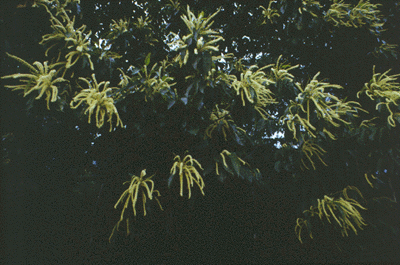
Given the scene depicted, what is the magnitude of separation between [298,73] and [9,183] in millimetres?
2942

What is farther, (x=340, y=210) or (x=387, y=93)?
(x=387, y=93)

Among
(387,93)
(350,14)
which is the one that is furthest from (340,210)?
(350,14)

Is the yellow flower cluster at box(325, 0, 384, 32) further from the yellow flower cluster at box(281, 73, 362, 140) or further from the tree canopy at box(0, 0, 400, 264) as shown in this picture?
the yellow flower cluster at box(281, 73, 362, 140)

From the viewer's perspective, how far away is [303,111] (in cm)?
163

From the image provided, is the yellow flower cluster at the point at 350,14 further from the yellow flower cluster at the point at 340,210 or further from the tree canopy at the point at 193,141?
the yellow flower cluster at the point at 340,210

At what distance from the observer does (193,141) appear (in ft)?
5.63

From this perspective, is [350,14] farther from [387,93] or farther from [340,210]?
[340,210]

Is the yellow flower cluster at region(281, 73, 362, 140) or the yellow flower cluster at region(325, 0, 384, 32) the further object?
the yellow flower cluster at region(325, 0, 384, 32)

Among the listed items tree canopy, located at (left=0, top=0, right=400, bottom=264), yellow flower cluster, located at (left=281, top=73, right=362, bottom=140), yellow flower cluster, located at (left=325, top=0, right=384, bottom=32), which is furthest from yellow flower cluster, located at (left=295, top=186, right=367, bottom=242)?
yellow flower cluster, located at (left=325, top=0, right=384, bottom=32)

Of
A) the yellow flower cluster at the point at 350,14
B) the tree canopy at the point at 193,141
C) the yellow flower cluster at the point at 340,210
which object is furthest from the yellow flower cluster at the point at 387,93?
the yellow flower cluster at the point at 350,14

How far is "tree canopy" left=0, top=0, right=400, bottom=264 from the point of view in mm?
1624

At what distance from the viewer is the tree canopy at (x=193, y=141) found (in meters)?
1.62

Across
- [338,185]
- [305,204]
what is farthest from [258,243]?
[338,185]

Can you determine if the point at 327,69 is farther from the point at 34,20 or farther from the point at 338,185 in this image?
the point at 34,20
